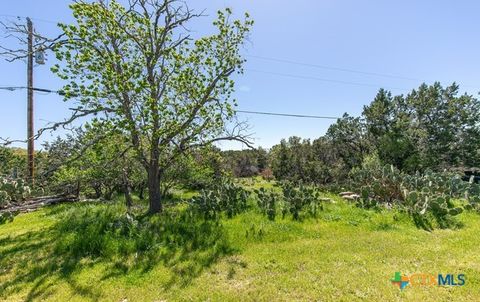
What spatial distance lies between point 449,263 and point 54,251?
24.0 feet

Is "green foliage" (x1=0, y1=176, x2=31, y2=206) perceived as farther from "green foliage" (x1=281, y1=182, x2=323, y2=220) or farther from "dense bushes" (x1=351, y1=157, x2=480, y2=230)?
"dense bushes" (x1=351, y1=157, x2=480, y2=230)

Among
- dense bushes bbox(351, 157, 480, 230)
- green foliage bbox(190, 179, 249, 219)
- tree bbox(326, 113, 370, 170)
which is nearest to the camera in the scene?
dense bushes bbox(351, 157, 480, 230)

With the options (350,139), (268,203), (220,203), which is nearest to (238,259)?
(268,203)

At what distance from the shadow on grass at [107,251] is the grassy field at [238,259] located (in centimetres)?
2

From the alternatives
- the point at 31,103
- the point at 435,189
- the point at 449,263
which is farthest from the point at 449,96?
the point at 31,103

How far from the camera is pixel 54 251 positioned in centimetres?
545

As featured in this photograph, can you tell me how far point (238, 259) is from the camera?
489 cm

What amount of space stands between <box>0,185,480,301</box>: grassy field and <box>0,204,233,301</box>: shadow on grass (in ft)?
0.07

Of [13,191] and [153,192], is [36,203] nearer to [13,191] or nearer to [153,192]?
[13,191]

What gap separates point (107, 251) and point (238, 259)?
2551 mm

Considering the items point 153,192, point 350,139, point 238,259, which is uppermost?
point 350,139

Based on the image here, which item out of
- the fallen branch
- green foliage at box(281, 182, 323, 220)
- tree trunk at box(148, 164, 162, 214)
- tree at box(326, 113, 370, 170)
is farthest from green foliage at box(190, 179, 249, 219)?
tree at box(326, 113, 370, 170)

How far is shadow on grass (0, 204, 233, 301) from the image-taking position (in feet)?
14.0

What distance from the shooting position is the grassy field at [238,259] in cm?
380
